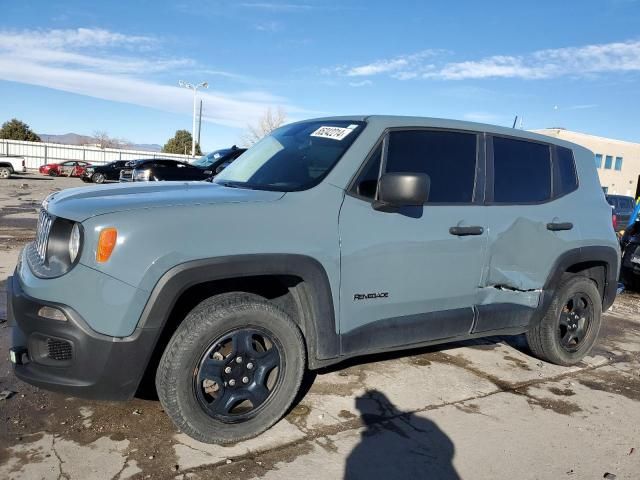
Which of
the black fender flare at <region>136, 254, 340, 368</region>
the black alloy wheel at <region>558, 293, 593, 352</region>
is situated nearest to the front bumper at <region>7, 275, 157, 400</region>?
the black fender flare at <region>136, 254, 340, 368</region>

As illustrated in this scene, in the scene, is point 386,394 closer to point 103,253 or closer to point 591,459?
point 591,459

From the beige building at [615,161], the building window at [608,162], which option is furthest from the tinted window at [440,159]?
the building window at [608,162]

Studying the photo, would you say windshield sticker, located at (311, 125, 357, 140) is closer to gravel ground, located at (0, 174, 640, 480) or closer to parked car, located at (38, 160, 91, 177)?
gravel ground, located at (0, 174, 640, 480)

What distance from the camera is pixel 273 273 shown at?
285 centimetres

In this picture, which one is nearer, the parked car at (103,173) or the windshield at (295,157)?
the windshield at (295,157)

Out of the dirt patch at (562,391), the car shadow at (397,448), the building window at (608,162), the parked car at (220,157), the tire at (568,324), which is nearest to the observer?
the car shadow at (397,448)

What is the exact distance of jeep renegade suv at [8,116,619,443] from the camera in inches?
101

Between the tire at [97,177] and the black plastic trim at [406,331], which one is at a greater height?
the black plastic trim at [406,331]

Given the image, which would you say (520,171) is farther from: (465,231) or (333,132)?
(333,132)

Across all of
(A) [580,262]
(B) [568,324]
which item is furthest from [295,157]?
(B) [568,324]

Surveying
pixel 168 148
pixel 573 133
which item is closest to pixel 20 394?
pixel 573 133

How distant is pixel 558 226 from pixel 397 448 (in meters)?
2.23

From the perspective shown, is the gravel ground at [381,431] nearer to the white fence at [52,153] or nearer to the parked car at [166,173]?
the parked car at [166,173]

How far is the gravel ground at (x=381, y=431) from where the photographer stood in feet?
9.09
